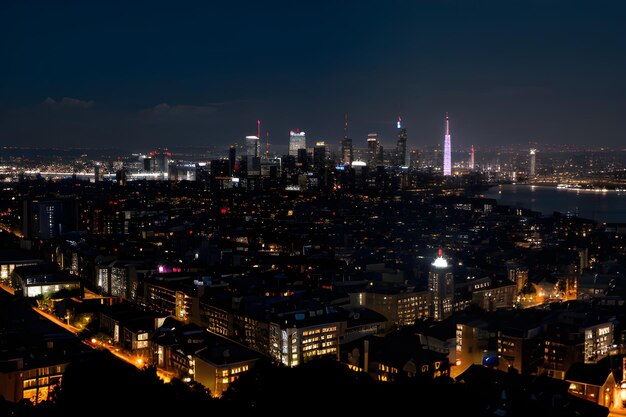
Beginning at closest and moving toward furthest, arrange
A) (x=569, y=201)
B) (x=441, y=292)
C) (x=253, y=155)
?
1. (x=441, y=292)
2. (x=569, y=201)
3. (x=253, y=155)

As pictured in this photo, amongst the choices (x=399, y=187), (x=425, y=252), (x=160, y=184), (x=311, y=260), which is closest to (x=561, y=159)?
(x=399, y=187)

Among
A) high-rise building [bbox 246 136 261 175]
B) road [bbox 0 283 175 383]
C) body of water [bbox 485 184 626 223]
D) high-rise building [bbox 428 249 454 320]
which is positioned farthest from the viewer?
high-rise building [bbox 246 136 261 175]

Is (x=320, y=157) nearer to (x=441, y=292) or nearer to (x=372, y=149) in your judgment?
(x=372, y=149)

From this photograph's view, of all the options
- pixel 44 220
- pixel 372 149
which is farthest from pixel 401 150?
pixel 44 220

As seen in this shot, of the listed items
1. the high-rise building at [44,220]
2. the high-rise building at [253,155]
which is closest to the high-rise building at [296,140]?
the high-rise building at [253,155]

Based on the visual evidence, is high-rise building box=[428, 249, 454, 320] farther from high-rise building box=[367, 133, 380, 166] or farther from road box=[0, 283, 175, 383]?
high-rise building box=[367, 133, 380, 166]

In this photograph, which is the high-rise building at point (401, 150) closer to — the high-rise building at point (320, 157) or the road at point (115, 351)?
the high-rise building at point (320, 157)

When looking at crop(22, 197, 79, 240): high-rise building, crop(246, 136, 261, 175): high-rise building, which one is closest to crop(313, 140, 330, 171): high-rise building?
crop(246, 136, 261, 175): high-rise building
